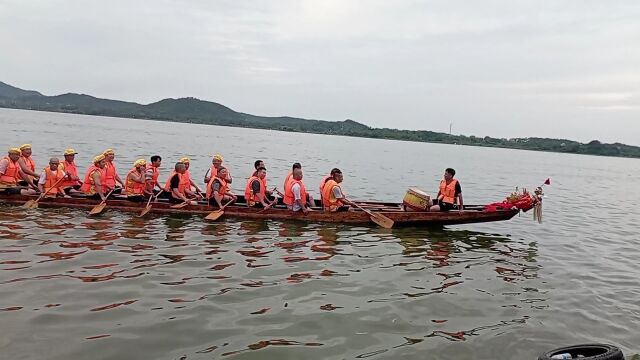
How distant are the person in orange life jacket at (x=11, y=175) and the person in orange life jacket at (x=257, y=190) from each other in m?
6.29

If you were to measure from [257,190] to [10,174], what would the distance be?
7.27 metres

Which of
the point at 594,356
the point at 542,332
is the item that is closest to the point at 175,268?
the point at 542,332

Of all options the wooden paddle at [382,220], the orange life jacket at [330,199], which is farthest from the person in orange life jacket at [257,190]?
the wooden paddle at [382,220]

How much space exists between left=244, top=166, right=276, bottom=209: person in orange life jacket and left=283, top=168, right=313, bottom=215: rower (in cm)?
55

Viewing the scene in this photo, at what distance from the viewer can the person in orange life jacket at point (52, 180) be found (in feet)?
48.2

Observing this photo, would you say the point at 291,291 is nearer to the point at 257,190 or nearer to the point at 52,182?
the point at 257,190

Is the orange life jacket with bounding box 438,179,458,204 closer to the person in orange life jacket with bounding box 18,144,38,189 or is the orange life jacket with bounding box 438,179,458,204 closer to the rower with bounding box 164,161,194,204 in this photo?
the rower with bounding box 164,161,194,204

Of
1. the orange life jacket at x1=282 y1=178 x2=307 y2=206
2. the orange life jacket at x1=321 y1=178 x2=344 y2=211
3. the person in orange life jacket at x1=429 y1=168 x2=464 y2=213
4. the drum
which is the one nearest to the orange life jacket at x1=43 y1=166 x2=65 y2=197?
the orange life jacket at x1=282 y1=178 x2=307 y2=206

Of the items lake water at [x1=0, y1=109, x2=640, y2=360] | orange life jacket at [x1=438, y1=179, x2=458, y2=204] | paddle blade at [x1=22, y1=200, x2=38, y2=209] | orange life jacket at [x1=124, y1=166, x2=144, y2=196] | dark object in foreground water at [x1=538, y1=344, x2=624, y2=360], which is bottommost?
lake water at [x1=0, y1=109, x2=640, y2=360]

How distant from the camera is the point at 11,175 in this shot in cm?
1484

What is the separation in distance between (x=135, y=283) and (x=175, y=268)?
1149mm

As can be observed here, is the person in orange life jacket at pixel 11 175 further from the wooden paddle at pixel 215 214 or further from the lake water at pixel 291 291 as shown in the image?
the wooden paddle at pixel 215 214

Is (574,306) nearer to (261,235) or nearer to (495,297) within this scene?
(495,297)

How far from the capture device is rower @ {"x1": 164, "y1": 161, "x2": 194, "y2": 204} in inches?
602
